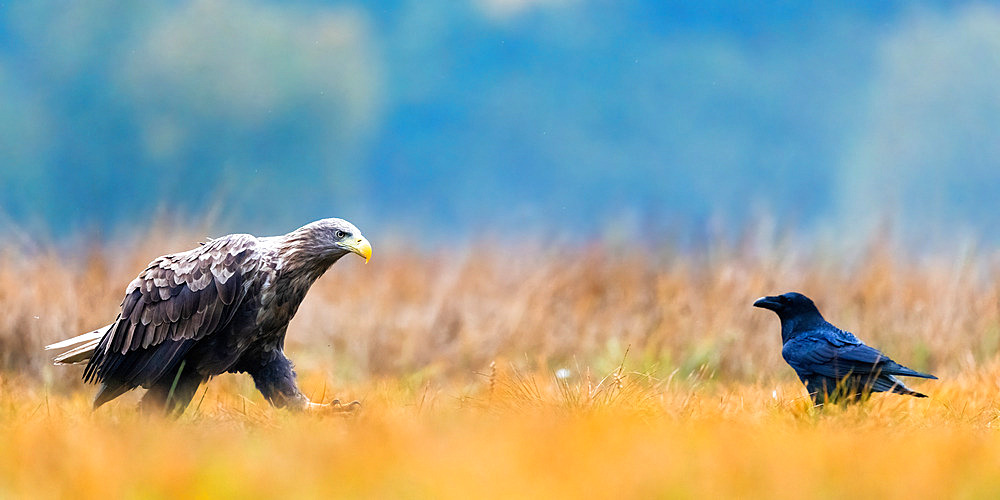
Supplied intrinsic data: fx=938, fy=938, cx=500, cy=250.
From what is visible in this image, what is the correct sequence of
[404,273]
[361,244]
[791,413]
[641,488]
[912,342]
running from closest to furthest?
[641,488] < [791,413] < [361,244] < [912,342] < [404,273]

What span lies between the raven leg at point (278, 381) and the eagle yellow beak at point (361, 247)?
68cm

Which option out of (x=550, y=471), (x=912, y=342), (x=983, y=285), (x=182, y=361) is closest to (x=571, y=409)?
(x=550, y=471)

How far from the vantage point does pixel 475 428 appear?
10.4 feet

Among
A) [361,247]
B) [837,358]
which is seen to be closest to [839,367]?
[837,358]

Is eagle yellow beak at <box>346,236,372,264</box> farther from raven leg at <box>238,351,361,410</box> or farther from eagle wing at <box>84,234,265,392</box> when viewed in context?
raven leg at <box>238,351,361,410</box>

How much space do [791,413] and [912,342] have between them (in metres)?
4.66

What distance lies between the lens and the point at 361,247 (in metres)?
4.33

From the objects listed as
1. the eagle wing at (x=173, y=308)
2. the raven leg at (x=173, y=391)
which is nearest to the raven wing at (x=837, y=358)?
the eagle wing at (x=173, y=308)

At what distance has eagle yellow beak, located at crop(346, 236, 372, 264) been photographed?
170 inches

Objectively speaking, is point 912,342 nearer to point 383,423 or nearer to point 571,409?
point 571,409

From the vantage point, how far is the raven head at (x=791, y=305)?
4477mm

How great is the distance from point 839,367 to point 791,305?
477 mm

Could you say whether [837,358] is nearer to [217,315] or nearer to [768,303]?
[768,303]

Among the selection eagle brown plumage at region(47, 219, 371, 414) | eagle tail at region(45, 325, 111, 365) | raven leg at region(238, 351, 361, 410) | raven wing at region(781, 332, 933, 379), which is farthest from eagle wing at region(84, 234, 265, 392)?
raven wing at region(781, 332, 933, 379)
